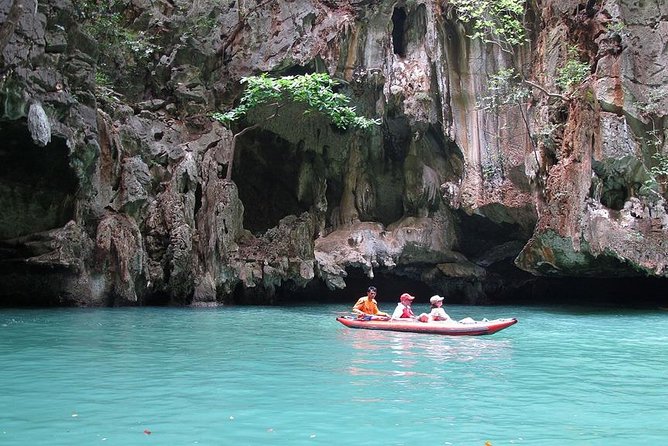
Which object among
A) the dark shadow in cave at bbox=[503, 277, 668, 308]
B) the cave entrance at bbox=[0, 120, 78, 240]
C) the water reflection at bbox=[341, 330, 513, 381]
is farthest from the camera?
the dark shadow in cave at bbox=[503, 277, 668, 308]

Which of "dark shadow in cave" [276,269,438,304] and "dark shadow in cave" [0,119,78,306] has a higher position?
"dark shadow in cave" [0,119,78,306]

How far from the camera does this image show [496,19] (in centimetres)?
2356

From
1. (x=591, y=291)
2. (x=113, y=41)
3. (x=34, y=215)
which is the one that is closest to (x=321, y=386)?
(x=34, y=215)

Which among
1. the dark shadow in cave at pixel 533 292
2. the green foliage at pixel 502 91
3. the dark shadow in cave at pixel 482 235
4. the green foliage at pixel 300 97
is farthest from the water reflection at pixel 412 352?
the dark shadow in cave at pixel 533 292

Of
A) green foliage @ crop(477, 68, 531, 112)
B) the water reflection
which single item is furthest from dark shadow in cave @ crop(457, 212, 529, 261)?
the water reflection

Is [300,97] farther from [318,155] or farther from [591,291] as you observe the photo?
[591,291]

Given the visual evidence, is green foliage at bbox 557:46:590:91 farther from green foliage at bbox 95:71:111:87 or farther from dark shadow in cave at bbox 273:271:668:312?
green foliage at bbox 95:71:111:87

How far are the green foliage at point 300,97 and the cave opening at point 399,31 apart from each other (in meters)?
3.24

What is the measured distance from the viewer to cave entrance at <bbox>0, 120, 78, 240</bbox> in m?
17.6

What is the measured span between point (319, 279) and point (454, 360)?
13959mm

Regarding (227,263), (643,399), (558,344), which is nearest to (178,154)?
(227,263)

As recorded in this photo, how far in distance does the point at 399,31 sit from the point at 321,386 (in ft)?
64.9

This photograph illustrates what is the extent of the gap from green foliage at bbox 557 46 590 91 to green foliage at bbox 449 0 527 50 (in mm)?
1999

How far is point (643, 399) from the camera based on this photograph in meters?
7.89
